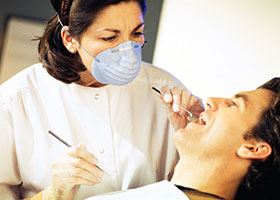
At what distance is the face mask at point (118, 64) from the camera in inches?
54.1

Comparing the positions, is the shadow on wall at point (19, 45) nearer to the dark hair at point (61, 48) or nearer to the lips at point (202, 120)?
the dark hair at point (61, 48)

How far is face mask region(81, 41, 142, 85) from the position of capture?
1374 millimetres

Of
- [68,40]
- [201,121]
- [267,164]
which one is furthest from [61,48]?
[267,164]

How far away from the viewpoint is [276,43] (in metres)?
1.70

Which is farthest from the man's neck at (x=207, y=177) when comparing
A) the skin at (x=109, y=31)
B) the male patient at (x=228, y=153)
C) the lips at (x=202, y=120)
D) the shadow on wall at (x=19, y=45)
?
the shadow on wall at (x=19, y=45)

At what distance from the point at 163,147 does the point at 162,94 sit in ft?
0.66

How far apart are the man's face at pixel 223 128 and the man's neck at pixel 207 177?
1.4 inches

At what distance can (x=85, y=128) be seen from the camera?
1.48m

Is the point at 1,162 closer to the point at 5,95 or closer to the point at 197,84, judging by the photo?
the point at 5,95

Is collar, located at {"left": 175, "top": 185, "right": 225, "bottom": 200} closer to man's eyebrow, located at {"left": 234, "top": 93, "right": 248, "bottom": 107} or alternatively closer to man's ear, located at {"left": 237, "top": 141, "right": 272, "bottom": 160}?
man's ear, located at {"left": 237, "top": 141, "right": 272, "bottom": 160}

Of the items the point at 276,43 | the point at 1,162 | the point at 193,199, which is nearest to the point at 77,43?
the point at 1,162

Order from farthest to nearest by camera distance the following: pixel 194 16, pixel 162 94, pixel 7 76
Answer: pixel 7 76 → pixel 194 16 → pixel 162 94

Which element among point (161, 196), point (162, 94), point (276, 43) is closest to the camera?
Answer: point (161, 196)

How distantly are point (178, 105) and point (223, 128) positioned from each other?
18 cm
